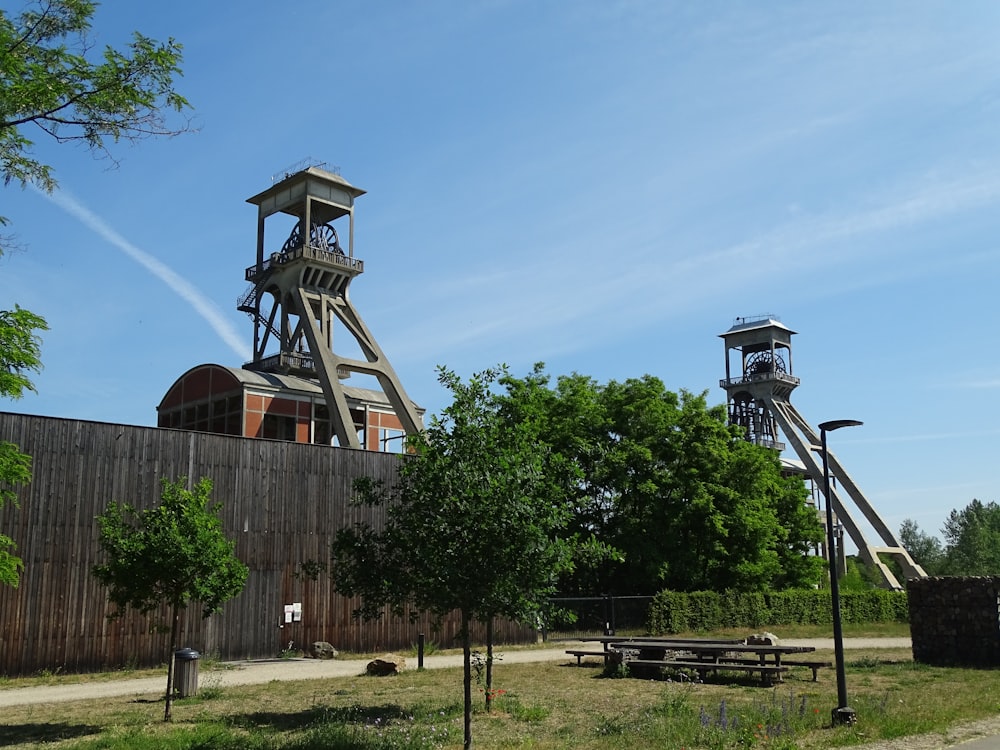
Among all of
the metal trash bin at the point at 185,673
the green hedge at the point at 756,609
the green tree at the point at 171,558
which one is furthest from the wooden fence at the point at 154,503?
the green hedge at the point at 756,609

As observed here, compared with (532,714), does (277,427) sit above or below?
above

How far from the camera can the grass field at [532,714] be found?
448 inches

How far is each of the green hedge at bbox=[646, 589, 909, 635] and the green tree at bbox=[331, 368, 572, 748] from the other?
21777 mm

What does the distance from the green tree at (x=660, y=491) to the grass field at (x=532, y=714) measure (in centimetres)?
1581

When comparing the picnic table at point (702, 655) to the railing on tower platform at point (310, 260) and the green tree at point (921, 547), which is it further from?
the green tree at point (921, 547)

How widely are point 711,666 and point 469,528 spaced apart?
9537mm

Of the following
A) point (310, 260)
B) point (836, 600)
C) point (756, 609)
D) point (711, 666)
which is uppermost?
point (310, 260)

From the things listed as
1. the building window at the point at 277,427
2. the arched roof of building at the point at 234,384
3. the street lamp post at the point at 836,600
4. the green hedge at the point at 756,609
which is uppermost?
the arched roof of building at the point at 234,384

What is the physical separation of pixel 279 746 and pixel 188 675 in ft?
20.0

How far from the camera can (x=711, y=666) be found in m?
18.3

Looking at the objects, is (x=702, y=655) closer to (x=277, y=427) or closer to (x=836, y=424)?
(x=836, y=424)

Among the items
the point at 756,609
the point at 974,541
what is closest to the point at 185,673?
the point at 756,609

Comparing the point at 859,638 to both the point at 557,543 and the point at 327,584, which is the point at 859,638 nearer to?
the point at 327,584

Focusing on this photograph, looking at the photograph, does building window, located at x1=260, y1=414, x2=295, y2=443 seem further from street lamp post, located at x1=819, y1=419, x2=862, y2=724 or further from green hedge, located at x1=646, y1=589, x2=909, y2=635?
street lamp post, located at x1=819, y1=419, x2=862, y2=724
